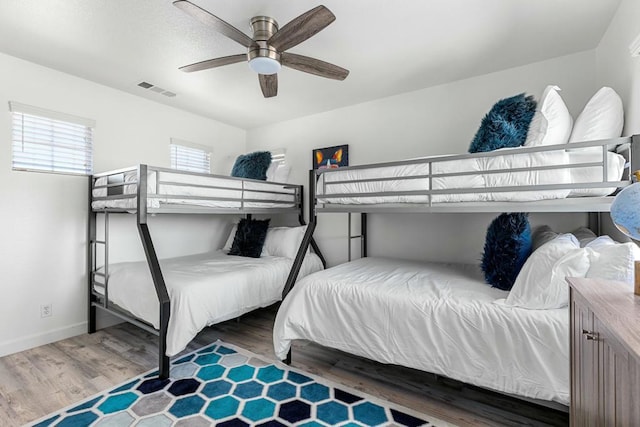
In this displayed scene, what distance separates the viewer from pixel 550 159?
1.56 m

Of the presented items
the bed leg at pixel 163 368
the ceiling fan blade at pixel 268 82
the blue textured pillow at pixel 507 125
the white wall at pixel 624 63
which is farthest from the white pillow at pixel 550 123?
the bed leg at pixel 163 368

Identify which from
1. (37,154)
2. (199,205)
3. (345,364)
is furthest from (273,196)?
(37,154)

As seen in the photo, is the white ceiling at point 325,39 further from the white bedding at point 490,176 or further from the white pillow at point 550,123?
the white bedding at point 490,176

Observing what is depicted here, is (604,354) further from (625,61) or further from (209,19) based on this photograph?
(209,19)

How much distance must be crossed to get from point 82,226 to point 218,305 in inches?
66.7

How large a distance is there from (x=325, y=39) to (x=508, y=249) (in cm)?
188

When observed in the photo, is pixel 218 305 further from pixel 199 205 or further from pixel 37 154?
pixel 37 154

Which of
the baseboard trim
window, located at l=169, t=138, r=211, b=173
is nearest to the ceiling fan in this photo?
window, located at l=169, t=138, r=211, b=173

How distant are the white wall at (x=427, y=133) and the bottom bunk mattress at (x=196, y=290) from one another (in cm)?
109

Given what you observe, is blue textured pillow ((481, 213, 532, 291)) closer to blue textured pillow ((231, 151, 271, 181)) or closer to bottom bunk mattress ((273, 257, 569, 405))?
bottom bunk mattress ((273, 257, 569, 405))

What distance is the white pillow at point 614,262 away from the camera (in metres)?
1.20

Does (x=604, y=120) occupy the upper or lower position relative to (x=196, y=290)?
upper

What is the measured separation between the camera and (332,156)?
3.64 meters

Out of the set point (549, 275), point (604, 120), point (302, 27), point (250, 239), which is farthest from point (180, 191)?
point (604, 120)
